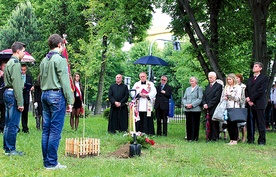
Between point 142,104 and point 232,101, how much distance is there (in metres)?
2.77

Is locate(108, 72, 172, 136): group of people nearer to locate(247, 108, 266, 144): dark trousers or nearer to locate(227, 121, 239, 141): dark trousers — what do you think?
locate(227, 121, 239, 141): dark trousers

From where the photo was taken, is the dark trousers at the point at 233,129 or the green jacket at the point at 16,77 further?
the dark trousers at the point at 233,129

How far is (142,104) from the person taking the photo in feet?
37.7

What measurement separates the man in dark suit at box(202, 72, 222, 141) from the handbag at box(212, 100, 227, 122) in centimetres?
32

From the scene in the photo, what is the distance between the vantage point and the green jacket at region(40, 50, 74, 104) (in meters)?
5.67

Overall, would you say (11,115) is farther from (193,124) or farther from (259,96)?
(259,96)

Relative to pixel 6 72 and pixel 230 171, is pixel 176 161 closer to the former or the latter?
pixel 230 171

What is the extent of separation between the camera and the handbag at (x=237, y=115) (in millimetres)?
9562

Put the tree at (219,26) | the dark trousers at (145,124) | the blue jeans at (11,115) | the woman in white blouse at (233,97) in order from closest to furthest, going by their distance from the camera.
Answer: the blue jeans at (11,115)
the woman in white blouse at (233,97)
the dark trousers at (145,124)
the tree at (219,26)

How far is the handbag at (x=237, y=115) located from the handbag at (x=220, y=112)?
0.59 feet

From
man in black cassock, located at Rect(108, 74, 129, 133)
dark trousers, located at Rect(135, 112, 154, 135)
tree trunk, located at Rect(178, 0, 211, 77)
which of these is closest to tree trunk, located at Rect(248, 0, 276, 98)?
tree trunk, located at Rect(178, 0, 211, 77)

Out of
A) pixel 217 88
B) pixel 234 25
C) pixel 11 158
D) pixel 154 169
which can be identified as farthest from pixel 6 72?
pixel 234 25

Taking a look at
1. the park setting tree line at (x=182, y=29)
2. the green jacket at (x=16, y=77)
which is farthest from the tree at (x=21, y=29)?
the green jacket at (x=16, y=77)

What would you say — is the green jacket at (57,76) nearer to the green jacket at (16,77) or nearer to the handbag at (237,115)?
the green jacket at (16,77)
